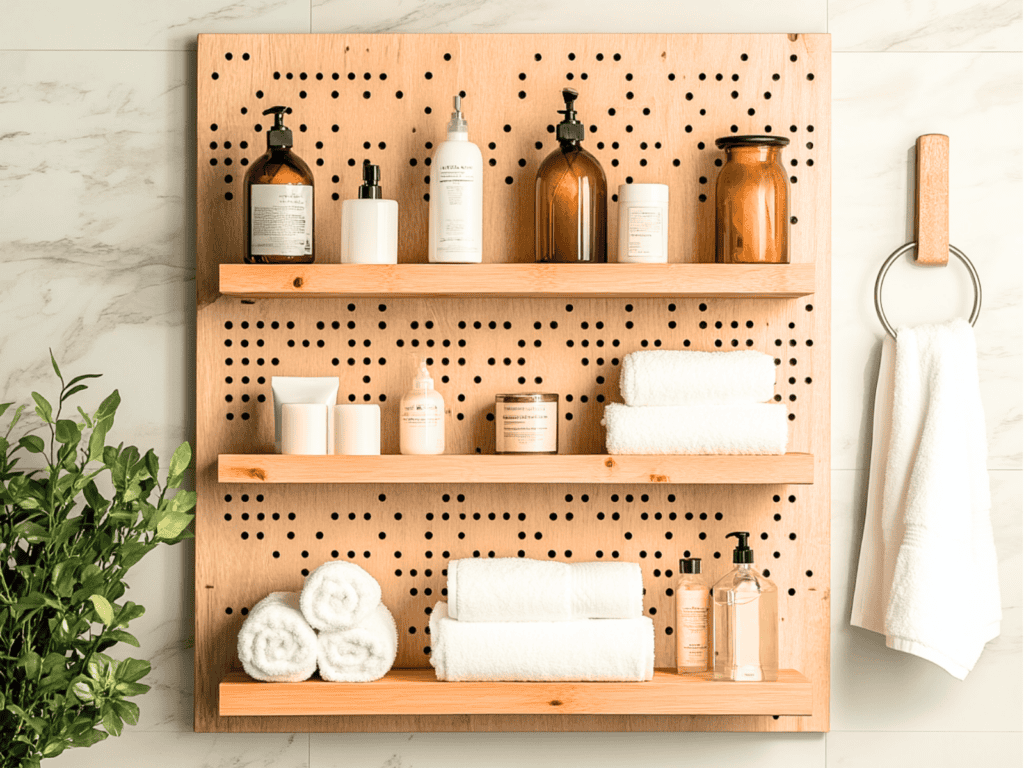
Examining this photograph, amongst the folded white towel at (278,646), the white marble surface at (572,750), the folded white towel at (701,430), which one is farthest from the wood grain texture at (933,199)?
the folded white towel at (278,646)

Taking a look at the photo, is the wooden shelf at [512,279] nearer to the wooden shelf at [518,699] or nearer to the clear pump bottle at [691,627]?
the clear pump bottle at [691,627]

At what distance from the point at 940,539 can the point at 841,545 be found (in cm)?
16

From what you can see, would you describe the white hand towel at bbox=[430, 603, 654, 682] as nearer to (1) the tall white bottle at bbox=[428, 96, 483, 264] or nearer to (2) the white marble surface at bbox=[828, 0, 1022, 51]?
(1) the tall white bottle at bbox=[428, 96, 483, 264]

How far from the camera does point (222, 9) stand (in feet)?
4.53

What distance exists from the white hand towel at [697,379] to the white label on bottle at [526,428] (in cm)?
12

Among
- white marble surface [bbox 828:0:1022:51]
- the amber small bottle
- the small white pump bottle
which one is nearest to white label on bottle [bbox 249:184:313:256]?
the amber small bottle

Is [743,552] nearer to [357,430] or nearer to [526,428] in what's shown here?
[526,428]

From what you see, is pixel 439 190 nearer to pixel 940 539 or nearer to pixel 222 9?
pixel 222 9

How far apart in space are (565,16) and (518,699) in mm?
1003

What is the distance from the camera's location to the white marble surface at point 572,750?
1.37 m

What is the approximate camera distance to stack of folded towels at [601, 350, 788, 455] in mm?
1228

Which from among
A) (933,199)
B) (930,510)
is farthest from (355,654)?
(933,199)

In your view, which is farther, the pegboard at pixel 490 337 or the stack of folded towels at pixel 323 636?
the pegboard at pixel 490 337

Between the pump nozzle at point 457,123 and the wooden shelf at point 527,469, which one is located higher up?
the pump nozzle at point 457,123
